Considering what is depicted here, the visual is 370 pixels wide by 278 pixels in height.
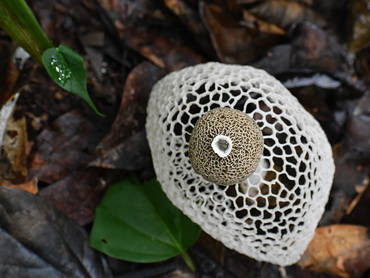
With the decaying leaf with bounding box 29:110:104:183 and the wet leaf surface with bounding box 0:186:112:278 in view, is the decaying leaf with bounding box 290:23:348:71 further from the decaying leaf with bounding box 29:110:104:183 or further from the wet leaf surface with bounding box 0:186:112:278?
the wet leaf surface with bounding box 0:186:112:278

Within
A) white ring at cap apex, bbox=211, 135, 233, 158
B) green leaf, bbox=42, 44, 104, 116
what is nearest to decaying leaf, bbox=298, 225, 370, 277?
white ring at cap apex, bbox=211, 135, 233, 158

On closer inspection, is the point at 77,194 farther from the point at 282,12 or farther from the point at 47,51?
the point at 282,12

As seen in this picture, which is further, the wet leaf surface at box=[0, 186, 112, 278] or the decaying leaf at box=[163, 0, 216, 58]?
the decaying leaf at box=[163, 0, 216, 58]

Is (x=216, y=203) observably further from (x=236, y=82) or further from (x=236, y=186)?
(x=236, y=82)

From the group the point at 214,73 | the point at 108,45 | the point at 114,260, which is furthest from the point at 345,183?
the point at 108,45

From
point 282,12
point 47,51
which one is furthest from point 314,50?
point 47,51

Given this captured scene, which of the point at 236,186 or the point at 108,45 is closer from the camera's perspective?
the point at 236,186

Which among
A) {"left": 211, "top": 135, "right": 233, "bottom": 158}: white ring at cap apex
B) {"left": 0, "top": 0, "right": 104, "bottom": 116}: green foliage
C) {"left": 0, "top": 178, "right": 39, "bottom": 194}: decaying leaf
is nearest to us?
{"left": 211, "top": 135, "right": 233, "bottom": 158}: white ring at cap apex
